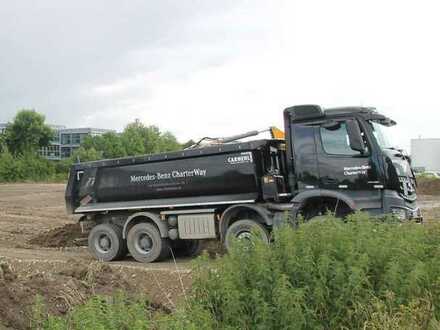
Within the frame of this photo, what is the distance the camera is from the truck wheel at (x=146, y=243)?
1235 cm

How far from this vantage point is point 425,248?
7277mm

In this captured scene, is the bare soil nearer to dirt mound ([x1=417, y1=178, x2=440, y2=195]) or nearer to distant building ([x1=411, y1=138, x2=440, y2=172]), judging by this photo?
dirt mound ([x1=417, y1=178, x2=440, y2=195])

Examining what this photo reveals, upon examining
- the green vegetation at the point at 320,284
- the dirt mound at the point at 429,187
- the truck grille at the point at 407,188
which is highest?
the truck grille at the point at 407,188

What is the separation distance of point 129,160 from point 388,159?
17.5 feet

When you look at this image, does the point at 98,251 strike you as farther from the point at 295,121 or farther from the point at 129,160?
the point at 295,121

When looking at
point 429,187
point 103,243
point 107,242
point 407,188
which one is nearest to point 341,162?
point 407,188

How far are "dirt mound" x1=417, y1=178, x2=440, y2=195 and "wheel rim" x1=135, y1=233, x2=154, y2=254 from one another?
3111 cm

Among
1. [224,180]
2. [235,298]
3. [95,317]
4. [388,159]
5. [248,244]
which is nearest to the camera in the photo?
[95,317]

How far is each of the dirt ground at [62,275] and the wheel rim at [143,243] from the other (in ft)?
1.17

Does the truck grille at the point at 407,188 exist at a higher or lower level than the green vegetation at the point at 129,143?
lower

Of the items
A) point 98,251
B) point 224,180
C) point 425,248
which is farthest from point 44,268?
point 425,248

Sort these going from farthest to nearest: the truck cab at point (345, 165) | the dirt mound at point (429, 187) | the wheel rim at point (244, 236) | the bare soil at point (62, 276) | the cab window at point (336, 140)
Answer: the dirt mound at point (429, 187), the cab window at point (336, 140), the truck cab at point (345, 165), the wheel rim at point (244, 236), the bare soil at point (62, 276)

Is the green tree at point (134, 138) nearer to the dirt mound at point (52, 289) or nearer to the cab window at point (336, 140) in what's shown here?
the cab window at point (336, 140)

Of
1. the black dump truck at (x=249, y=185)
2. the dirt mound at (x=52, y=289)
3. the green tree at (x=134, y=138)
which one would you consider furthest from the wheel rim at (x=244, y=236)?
the green tree at (x=134, y=138)
